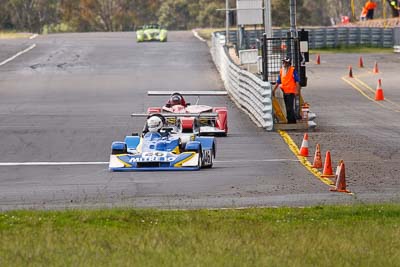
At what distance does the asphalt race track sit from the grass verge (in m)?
1.54

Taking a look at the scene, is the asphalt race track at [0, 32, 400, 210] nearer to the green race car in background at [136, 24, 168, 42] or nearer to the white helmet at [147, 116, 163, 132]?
the white helmet at [147, 116, 163, 132]

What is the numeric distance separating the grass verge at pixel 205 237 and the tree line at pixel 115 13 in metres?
96.9

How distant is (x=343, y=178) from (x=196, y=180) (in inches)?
112

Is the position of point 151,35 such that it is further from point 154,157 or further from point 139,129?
point 154,157

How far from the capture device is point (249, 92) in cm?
3362

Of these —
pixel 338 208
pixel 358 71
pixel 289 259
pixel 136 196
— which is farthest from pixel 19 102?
pixel 289 259

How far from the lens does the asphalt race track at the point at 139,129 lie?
1652cm

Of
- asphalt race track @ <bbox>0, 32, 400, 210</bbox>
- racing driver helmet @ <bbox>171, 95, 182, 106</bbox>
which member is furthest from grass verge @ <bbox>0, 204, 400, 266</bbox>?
racing driver helmet @ <bbox>171, 95, 182, 106</bbox>

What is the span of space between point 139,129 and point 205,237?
17.8 metres

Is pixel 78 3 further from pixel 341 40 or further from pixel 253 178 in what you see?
pixel 253 178

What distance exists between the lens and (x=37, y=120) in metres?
32.6

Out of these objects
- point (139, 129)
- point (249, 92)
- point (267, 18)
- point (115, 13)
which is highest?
point (267, 18)

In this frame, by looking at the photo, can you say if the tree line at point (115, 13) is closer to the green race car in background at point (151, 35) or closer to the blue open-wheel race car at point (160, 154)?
the green race car in background at point (151, 35)

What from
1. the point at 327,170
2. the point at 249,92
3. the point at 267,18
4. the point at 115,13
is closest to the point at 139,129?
the point at 249,92
